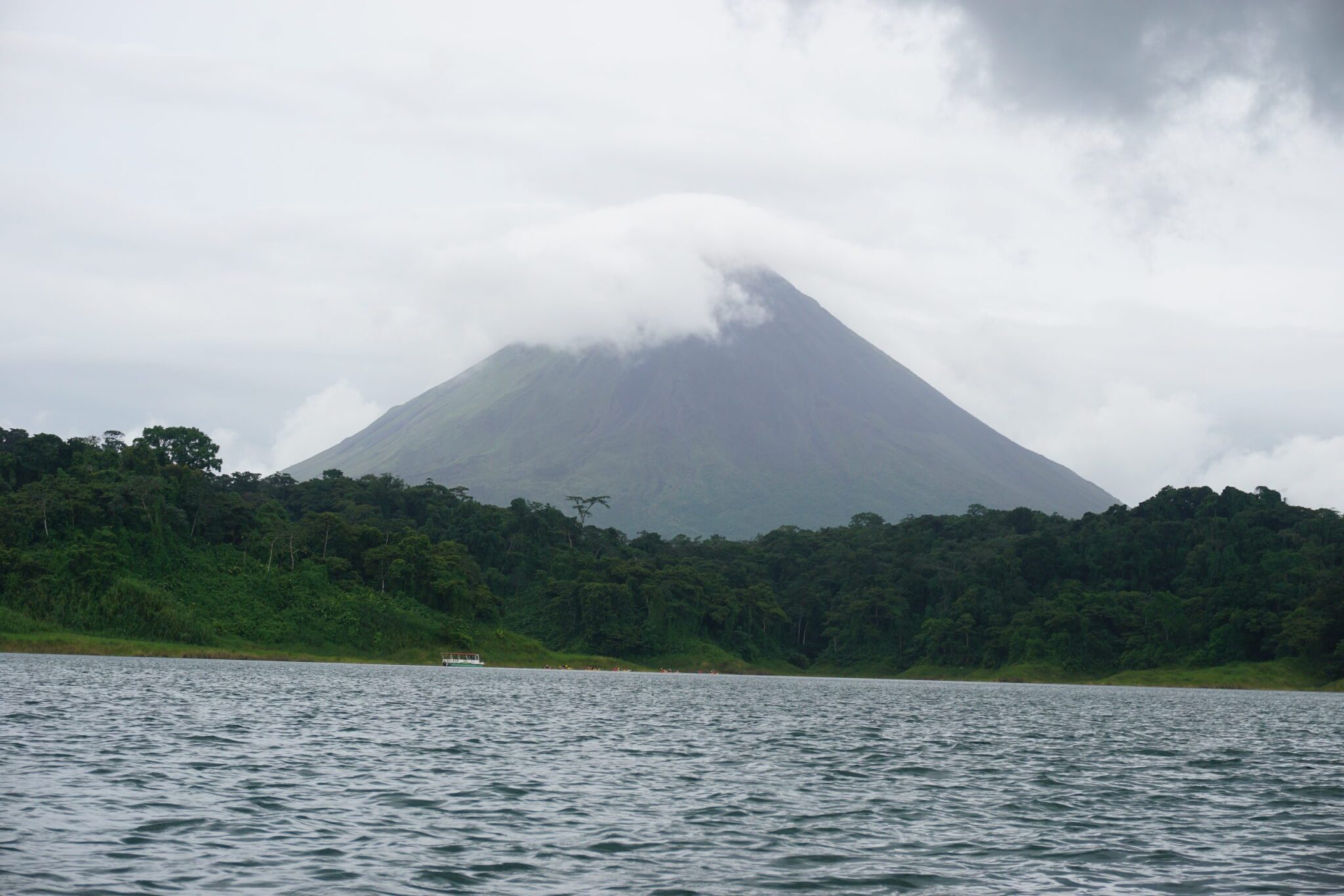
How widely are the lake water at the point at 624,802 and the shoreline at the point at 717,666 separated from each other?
219ft

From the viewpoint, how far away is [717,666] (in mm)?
189625

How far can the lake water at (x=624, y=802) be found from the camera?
67.2 feet

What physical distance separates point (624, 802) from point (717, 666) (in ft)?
534

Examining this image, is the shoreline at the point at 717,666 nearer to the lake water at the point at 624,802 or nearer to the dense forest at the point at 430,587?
the dense forest at the point at 430,587

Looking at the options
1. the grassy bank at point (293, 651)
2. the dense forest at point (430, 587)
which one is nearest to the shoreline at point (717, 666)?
the grassy bank at point (293, 651)

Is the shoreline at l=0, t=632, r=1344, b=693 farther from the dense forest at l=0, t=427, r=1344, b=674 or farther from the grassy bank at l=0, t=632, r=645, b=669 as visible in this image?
the dense forest at l=0, t=427, r=1344, b=674

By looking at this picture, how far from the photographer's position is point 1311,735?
60562mm

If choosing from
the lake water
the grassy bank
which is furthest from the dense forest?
the lake water

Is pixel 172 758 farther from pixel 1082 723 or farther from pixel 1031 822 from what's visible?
pixel 1082 723

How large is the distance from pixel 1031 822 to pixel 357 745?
2209 cm

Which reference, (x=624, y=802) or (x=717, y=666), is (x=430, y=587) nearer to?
(x=717, y=666)

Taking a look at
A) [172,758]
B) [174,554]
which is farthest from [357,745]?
[174,554]

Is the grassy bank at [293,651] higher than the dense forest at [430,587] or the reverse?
the reverse

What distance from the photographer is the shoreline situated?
123688 millimetres
